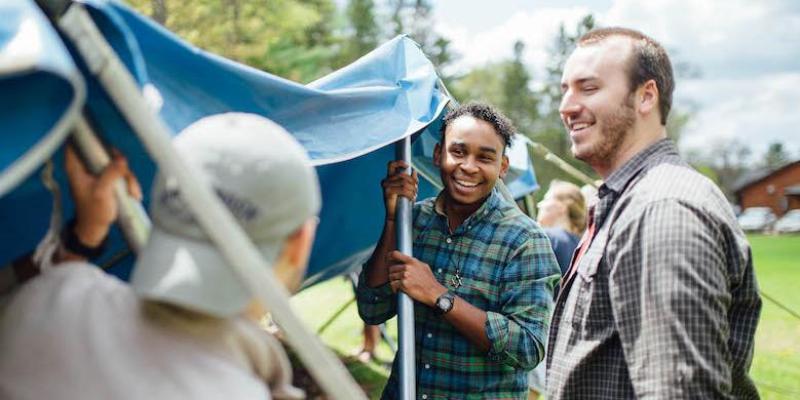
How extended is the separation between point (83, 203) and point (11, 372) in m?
0.38

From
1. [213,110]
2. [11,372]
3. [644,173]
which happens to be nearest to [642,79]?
[644,173]

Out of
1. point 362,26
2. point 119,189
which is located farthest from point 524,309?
point 362,26

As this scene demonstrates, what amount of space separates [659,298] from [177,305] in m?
1.25

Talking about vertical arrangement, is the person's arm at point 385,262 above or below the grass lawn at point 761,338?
above

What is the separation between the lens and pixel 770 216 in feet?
169

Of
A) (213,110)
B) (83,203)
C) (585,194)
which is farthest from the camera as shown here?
(585,194)

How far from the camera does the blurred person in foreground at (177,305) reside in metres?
1.20

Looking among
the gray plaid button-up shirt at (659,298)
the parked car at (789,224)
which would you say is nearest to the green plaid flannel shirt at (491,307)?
the gray plaid button-up shirt at (659,298)

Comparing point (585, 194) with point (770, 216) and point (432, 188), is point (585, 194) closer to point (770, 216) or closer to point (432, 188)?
point (432, 188)

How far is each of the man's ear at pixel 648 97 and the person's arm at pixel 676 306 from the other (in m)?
0.44

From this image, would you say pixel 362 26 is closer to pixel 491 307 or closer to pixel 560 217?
pixel 560 217

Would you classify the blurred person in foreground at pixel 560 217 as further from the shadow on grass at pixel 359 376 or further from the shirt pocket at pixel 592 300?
the shirt pocket at pixel 592 300

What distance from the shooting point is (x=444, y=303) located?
279 centimetres

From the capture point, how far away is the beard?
7.88 ft
